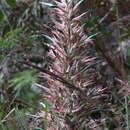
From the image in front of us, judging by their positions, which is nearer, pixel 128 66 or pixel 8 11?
pixel 128 66

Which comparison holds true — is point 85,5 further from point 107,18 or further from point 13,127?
point 13,127

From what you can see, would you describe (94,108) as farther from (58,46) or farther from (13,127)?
(13,127)

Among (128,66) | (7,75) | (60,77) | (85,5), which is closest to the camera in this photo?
(60,77)

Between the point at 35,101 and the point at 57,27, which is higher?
the point at 57,27

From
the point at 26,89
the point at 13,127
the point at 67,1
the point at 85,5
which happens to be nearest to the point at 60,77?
the point at 67,1

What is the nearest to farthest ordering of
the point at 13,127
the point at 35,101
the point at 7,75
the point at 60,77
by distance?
1. the point at 60,77
2. the point at 13,127
3. the point at 7,75
4. the point at 35,101

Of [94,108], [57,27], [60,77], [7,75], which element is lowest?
[7,75]

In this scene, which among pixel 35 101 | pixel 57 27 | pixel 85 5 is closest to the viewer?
pixel 57 27

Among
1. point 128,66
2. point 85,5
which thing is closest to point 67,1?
point 85,5

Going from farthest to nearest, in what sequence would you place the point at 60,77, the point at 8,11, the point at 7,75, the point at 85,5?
1. the point at 8,11
2. the point at 7,75
3. the point at 85,5
4. the point at 60,77
